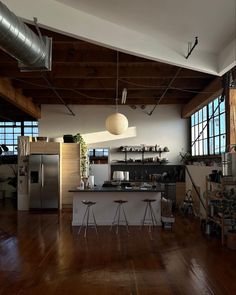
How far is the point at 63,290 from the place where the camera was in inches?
141

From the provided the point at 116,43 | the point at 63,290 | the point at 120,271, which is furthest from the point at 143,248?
the point at 116,43

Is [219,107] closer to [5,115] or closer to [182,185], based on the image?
[182,185]

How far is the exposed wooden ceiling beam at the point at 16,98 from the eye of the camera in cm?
760

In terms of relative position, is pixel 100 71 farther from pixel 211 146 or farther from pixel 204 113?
pixel 204 113

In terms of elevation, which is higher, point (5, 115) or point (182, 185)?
point (5, 115)

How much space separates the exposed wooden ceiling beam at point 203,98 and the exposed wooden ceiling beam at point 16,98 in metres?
4.64

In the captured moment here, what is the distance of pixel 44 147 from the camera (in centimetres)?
996

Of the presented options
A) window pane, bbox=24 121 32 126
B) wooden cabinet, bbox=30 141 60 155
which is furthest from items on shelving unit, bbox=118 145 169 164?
window pane, bbox=24 121 32 126

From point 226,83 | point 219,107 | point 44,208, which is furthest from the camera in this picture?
point 44,208

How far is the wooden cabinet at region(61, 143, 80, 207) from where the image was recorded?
1003 centimetres

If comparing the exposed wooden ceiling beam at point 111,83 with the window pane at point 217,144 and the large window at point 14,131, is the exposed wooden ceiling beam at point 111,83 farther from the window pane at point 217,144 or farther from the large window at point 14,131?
the large window at point 14,131

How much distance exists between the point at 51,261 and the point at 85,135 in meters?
6.95

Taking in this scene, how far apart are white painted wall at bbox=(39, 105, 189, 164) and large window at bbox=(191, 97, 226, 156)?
2.11ft

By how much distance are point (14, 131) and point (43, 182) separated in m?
3.54
